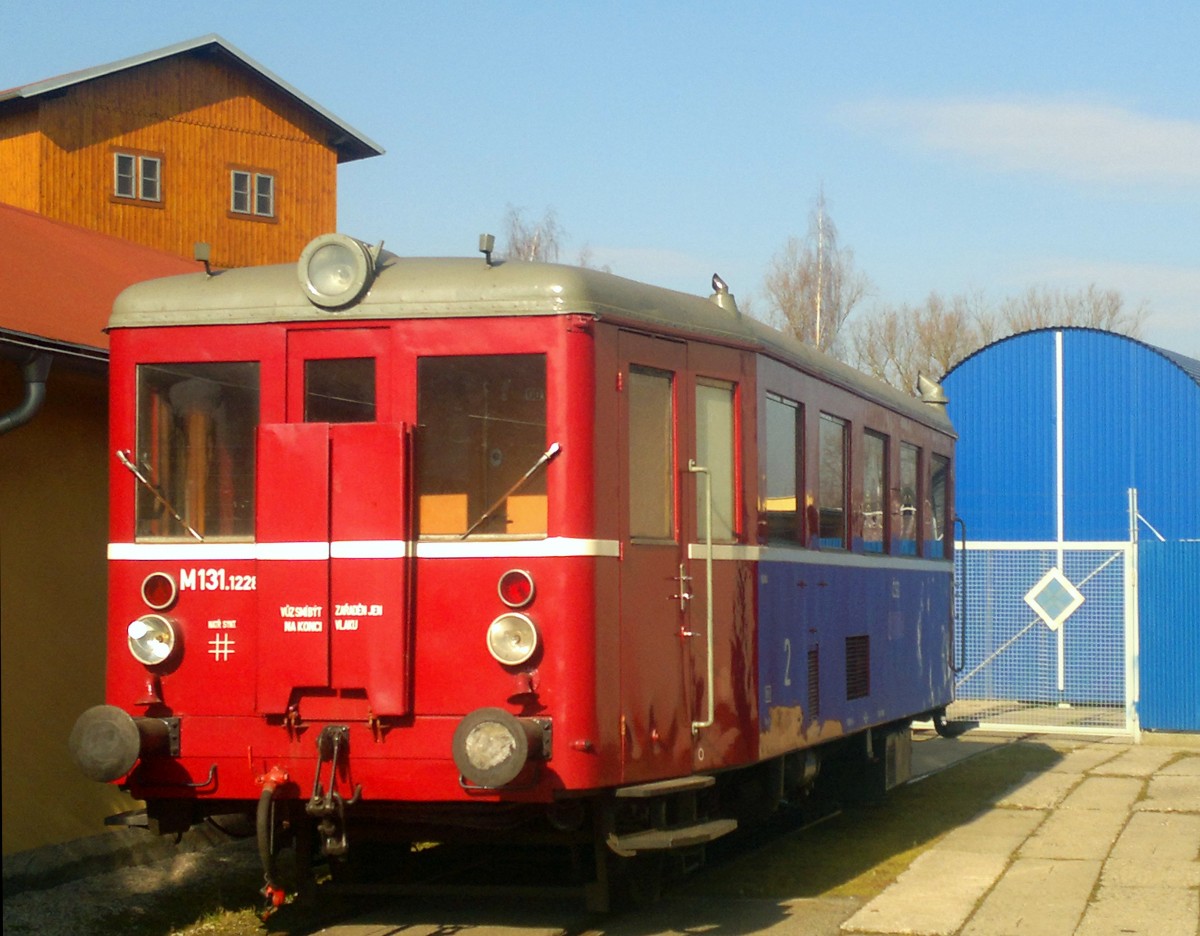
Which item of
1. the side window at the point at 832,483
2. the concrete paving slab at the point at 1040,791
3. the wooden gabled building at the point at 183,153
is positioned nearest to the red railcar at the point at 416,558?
the side window at the point at 832,483

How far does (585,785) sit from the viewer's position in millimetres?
6707

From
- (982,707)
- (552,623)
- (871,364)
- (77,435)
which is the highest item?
(871,364)

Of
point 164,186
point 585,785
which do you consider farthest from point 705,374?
point 164,186

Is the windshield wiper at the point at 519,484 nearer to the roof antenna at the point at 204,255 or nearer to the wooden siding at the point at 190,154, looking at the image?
the roof antenna at the point at 204,255

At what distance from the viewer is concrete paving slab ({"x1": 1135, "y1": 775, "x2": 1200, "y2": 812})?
40.2ft

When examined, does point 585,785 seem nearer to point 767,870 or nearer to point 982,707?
point 767,870

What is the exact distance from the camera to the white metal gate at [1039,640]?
20125 millimetres

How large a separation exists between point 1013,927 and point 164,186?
2464 cm

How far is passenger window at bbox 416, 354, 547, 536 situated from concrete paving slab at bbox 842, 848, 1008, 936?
9.11 feet

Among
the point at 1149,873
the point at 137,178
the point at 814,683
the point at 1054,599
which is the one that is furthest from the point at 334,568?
the point at 137,178

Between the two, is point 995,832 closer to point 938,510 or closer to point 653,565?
point 938,510

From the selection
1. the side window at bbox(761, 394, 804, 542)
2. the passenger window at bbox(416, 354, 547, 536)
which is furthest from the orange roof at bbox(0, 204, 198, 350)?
the side window at bbox(761, 394, 804, 542)

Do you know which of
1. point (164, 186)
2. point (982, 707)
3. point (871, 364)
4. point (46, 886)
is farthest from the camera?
point (871, 364)

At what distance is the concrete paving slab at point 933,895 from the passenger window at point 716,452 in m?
2.09
